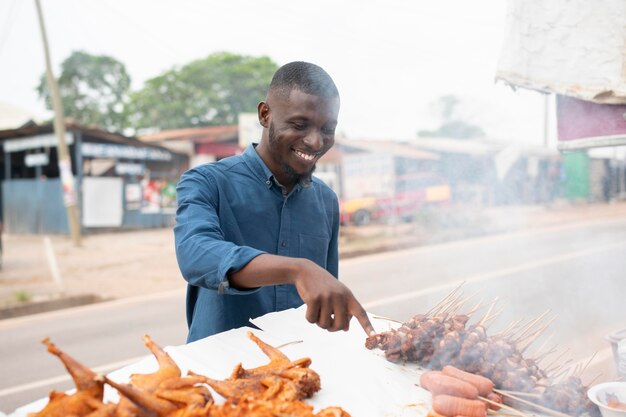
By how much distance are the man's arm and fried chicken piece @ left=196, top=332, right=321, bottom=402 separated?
0.23 metres

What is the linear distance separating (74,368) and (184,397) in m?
0.31

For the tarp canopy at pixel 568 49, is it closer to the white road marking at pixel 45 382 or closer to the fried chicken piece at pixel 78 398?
the fried chicken piece at pixel 78 398

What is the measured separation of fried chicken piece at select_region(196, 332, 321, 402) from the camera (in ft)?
5.29

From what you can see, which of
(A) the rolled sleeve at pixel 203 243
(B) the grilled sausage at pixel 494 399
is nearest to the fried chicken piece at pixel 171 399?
(A) the rolled sleeve at pixel 203 243

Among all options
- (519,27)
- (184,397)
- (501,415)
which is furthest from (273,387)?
(519,27)

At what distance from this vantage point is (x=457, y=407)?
1.62 meters

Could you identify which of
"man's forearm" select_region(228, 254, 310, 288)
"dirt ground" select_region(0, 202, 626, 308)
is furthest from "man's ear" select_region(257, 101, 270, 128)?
"dirt ground" select_region(0, 202, 626, 308)

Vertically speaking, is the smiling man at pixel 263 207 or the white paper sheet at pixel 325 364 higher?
the smiling man at pixel 263 207

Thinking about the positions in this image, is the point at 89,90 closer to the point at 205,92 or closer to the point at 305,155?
the point at 205,92

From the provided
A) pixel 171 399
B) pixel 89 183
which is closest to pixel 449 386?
pixel 171 399

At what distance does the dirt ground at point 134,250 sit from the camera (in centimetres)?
970

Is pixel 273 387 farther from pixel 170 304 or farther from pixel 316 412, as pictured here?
pixel 170 304

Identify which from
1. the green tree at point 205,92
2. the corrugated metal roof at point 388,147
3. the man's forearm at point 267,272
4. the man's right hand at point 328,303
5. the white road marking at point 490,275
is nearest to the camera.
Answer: the man's right hand at point 328,303

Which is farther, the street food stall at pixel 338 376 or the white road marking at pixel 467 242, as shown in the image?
the white road marking at pixel 467 242
